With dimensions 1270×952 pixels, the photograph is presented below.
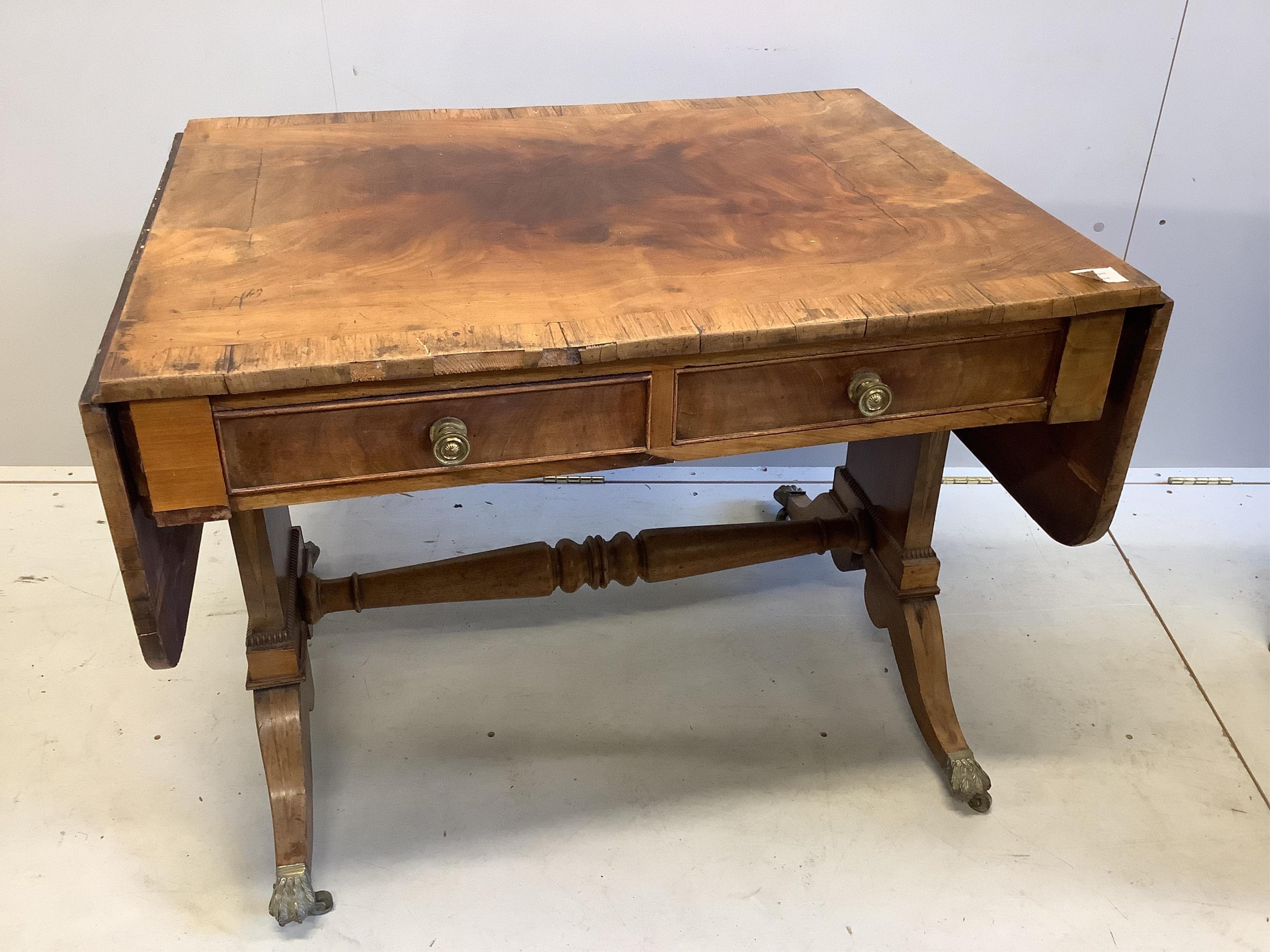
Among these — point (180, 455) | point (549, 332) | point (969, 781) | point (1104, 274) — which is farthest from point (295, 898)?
point (1104, 274)

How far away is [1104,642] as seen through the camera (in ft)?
6.93

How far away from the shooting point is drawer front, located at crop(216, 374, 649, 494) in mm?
1139

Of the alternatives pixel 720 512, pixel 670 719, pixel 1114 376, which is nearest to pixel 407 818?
pixel 670 719

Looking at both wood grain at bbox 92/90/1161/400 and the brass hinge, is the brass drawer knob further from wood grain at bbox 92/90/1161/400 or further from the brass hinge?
the brass hinge

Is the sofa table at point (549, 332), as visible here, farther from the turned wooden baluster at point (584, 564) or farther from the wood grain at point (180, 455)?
the turned wooden baluster at point (584, 564)

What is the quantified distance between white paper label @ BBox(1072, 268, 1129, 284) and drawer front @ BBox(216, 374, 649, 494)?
0.54 m

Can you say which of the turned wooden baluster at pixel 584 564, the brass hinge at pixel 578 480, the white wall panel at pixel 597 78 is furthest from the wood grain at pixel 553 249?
the brass hinge at pixel 578 480

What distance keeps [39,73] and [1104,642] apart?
7.59 ft

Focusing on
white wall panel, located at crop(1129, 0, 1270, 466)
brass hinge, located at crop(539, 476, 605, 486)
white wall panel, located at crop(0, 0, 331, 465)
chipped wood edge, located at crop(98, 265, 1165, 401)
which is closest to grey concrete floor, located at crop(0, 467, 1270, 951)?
brass hinge, located at crop(539, 476, 605, 486)

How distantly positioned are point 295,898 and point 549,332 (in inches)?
36.7

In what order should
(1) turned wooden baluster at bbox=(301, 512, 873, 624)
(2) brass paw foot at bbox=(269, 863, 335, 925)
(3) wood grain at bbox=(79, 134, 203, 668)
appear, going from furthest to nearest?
(1) turned wooden baluster at bbox=(301, 512, 873, 624), (2) brass paw foot at bbox=(269, 863, 335, 925), (3) wood grain at bbox=(79, 134, 203, 668)

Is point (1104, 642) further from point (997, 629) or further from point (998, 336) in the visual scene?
point (998, 336)

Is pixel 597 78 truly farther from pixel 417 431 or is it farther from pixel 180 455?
pixel 180 455

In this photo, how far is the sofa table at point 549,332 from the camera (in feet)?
3.70
